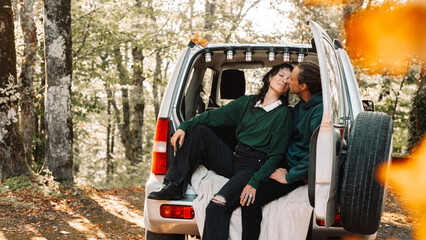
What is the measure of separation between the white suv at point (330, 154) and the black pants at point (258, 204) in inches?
13.5

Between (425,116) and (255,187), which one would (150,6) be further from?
(255,187)

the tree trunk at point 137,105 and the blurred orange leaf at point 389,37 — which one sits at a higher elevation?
the blurred orange leaf at point 389,37

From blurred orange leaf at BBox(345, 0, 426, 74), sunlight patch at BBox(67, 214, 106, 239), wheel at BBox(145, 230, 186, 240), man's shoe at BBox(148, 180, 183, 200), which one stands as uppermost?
blurred orange leaf at BBox(345, 0, 426, 74)

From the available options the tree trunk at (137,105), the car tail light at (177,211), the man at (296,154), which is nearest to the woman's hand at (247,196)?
the man at (296,154)

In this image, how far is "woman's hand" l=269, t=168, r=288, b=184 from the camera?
11.9ft

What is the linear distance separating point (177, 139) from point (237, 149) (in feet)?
1.76

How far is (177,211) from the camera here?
3619 mm

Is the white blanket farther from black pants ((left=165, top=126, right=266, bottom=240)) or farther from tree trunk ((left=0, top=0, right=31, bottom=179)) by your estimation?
tree trunk ((left=0, top=0, right=31, bottom=179))

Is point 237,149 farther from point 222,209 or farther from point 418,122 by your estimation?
point 418,122

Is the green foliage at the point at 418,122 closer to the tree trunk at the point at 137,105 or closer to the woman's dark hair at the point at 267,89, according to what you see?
the tree trunk at the point at 137,105

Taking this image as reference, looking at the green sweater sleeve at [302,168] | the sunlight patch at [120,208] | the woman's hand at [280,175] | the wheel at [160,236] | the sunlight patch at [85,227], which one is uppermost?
the green sweater sleeve at [302,168]

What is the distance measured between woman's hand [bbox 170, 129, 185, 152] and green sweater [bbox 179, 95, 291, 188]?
0.22 ft

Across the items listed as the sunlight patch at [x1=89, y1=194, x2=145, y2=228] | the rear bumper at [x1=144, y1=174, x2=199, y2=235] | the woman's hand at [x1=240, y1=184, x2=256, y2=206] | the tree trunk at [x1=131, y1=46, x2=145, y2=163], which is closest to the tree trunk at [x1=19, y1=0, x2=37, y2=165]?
the sunlight patch at [x1=89, y1=194, x2=145, y2=228]

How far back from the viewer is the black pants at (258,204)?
3.51 meters
